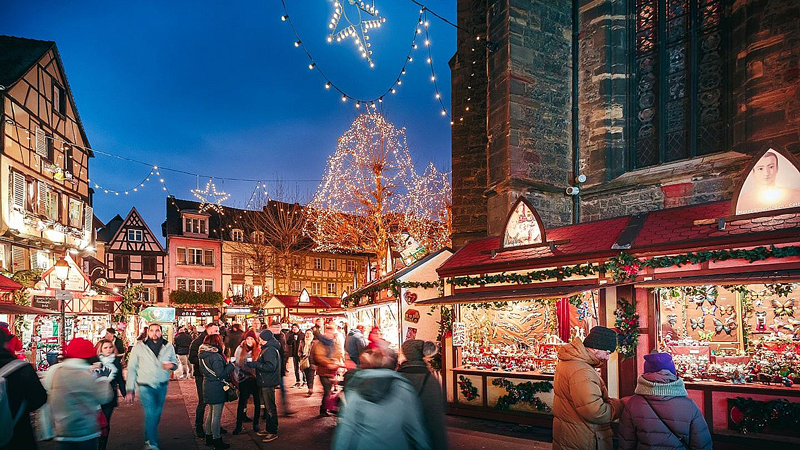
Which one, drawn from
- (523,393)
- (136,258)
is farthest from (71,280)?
(136,258)

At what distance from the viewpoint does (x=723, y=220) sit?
7.98m

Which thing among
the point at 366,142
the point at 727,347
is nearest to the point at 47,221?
the point at 366,142

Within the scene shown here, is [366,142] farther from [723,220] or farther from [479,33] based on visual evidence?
[723,220]

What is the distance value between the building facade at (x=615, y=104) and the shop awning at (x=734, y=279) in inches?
132

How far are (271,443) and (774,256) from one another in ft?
24.0

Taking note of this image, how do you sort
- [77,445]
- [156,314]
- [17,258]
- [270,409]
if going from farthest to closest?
[156,314]
[17,258]
[270,409]
[77,445]

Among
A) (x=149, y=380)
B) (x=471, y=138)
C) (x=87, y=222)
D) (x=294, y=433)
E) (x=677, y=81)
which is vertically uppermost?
(x=677, y=81)

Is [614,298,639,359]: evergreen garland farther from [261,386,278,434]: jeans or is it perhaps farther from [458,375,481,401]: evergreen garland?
[261,386,278,434]: jeans

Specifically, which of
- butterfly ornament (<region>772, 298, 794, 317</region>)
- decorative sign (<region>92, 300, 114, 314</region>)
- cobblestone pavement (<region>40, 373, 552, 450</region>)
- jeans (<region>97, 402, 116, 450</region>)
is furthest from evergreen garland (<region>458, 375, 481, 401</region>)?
decorative sign (<region>92, 300, 114, 314</region>)

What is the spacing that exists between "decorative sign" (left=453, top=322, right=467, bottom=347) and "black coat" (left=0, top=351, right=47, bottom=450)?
7.70 meters

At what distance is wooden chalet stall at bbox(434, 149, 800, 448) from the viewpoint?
295 inches

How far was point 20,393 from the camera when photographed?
4.81 m

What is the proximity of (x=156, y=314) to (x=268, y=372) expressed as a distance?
2027cm

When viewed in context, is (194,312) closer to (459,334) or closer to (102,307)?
(102,307)
